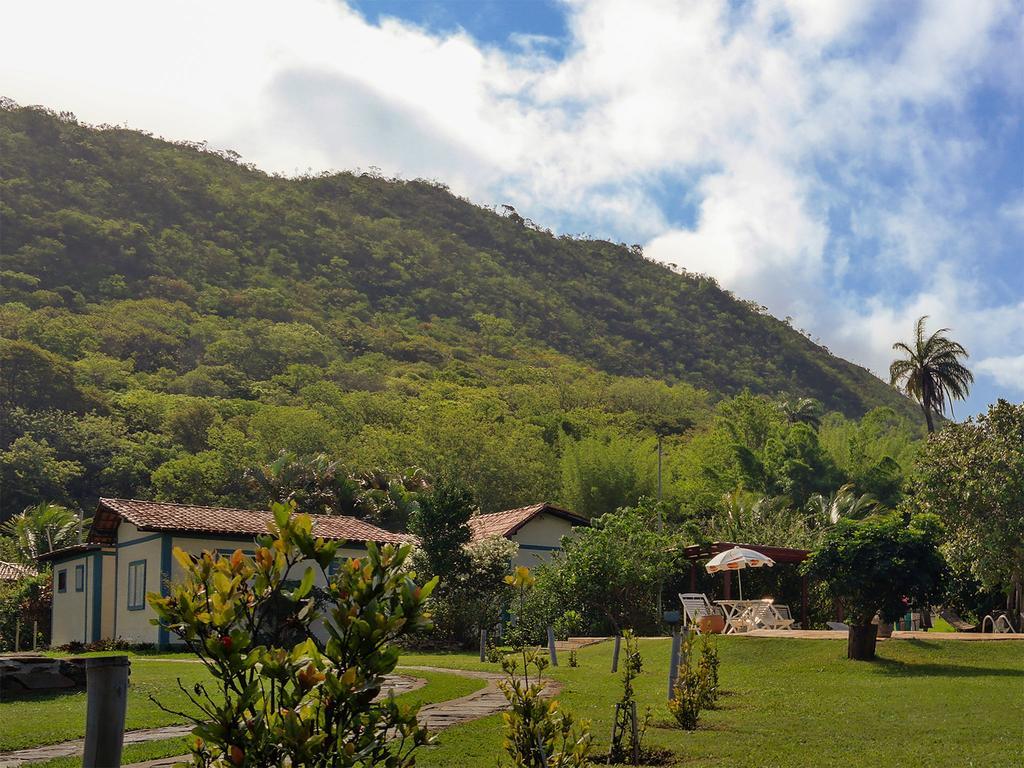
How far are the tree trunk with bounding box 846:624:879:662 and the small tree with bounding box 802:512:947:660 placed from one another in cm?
2

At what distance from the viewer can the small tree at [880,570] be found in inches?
647

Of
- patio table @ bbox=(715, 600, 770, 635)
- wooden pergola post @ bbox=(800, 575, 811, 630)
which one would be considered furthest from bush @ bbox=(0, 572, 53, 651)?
wooden pergola post @ bbox=(800, 575, 811, 630)

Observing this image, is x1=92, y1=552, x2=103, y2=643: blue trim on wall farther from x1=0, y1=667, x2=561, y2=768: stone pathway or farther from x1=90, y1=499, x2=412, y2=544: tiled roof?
x1=0, y1=667, x2=561, y2=768: stone pathway

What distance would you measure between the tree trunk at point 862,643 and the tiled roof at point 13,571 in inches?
939

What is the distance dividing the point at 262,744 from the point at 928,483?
77.0 feet

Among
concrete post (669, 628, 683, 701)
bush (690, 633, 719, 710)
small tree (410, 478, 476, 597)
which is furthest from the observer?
small tree (410, 478, 476, 597)

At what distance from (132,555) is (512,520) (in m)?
10.6

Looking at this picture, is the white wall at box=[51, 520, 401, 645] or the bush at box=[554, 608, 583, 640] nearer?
the bush at box=[554, 608, 583, 640]

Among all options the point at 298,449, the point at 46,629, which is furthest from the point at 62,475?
the point at 46,629

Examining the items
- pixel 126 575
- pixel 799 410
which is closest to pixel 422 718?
pixel 126 575

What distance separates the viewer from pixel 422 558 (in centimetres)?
2606

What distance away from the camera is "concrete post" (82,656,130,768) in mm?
3826

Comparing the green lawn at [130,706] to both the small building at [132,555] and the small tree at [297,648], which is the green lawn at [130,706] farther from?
the small building at [132,555]

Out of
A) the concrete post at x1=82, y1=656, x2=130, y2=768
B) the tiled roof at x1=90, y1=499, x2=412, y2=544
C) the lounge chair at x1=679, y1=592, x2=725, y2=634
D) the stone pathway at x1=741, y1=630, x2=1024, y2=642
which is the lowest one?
the stone pathway at x1=741, y1=630, x2=1024, y2=642
